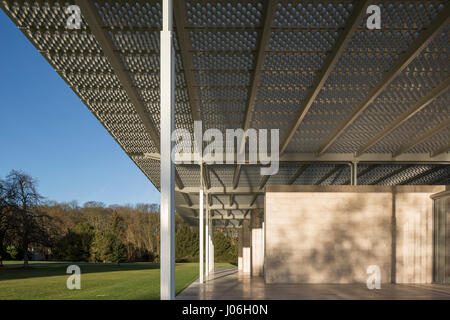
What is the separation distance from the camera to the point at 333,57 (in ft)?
32.1

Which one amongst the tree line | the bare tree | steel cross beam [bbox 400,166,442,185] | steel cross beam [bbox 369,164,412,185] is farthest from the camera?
the tree line

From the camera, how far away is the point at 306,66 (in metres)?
10.6

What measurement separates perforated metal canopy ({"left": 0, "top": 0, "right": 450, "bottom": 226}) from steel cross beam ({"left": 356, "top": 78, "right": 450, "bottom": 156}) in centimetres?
4

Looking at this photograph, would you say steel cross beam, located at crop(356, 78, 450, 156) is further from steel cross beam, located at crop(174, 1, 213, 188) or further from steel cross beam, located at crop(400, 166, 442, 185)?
steel cross beam, located at crop(174, 1, 213, 188)

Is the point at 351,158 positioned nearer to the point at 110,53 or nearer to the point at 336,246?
the point at 336,246

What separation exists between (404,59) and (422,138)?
7.47 meters

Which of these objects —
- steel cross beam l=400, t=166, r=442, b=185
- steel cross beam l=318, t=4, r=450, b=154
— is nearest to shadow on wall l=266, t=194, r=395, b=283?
steel cross beam l=318, t=4, r=450, b=154

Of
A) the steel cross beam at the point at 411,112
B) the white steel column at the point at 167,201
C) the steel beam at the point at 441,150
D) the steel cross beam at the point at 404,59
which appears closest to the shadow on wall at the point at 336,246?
the steel cross beam at the point at 411,112

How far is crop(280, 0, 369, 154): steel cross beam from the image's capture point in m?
8.10

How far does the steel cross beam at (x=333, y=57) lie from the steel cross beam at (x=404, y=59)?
1476 mm

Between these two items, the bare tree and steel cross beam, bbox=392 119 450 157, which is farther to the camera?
the bare tree

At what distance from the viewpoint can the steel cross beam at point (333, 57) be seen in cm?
810
